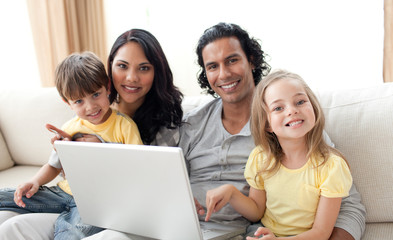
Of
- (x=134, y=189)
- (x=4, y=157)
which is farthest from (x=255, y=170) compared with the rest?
(x=4, y=157)

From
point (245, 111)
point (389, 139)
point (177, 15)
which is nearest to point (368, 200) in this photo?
point (389, 139)

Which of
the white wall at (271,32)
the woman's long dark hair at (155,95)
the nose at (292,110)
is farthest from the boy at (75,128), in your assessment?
the white wall at (271,32)

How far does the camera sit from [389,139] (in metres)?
1.33

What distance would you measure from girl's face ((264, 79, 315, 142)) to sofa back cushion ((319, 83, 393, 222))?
322 mm

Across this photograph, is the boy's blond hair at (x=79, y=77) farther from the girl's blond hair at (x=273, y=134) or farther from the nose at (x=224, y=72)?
the girl's blond hair at (x=273, y=134)

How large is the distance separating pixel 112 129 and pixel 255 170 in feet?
2.02

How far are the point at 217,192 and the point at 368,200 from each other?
0.61 m

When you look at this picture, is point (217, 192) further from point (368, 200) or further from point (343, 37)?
point (343, 37)

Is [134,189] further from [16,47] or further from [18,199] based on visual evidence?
[16,47]

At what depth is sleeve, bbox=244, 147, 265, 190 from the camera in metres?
1.27

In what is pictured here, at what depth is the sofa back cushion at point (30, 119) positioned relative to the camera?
82.4 inches

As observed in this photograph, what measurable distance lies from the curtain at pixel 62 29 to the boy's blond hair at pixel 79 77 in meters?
1.78

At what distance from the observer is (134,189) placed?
41.1 inches

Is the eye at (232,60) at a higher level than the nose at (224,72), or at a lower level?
higher
